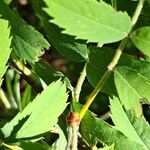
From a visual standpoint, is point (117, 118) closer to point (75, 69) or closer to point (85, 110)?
point (85, 110)

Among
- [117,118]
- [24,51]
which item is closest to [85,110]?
[117,118]

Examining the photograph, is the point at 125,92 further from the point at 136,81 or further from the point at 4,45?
the point at 4,45

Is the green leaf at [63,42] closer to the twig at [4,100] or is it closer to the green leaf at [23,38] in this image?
the green leaf at [23,38]

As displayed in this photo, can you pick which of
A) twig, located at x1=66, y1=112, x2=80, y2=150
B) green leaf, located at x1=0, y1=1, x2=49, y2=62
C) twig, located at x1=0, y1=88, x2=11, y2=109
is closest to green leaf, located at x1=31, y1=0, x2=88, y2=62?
green leaf, located at x1=0, y1=1, x2=49, y2=62

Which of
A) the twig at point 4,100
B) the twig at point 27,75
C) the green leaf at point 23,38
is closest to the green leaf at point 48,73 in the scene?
the green leaf at point 23,38

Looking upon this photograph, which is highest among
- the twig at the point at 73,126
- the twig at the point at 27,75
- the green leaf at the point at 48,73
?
the green leaf at the point at 48,73

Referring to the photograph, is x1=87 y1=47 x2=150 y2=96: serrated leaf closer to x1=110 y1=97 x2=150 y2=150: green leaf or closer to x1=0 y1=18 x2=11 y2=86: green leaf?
x1=110 y1=97 x2=150 y2=150: green leaf
